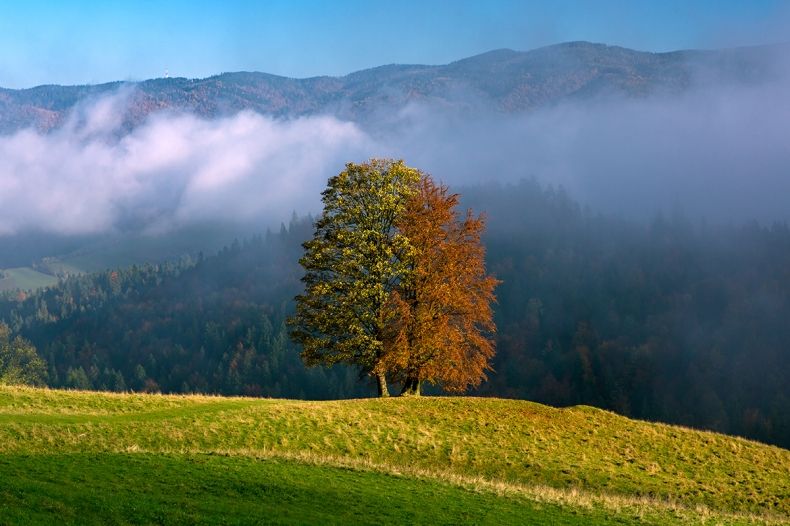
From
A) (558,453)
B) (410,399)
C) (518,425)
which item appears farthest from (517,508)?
(410,399)

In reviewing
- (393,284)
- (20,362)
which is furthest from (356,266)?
(20,362)

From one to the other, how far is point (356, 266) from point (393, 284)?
3.53m

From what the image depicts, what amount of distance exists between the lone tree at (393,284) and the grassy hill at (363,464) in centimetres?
438

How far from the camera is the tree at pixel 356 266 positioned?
50.4 metres

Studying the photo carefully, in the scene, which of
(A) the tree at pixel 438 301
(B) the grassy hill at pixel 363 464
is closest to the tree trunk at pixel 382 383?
(A) the tree at pixel 438 301

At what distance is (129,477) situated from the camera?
25.8 metres

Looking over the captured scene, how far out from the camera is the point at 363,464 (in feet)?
109

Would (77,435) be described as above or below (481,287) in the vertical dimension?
below

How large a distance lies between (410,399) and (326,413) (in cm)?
716

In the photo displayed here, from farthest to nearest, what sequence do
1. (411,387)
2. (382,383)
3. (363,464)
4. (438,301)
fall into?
(411,387), (382,383), (438,301), (363,464)

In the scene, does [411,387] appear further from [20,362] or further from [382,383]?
[20,362]

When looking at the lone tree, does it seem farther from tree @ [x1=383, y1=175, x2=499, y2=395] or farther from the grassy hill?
the grassy hill

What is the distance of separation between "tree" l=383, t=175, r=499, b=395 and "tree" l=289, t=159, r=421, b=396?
3.32 ft

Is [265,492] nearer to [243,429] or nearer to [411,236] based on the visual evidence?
[243,429]
